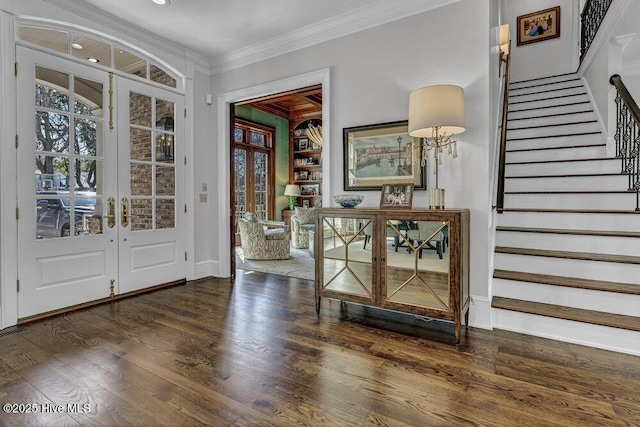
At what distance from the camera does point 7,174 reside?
268 centimetres

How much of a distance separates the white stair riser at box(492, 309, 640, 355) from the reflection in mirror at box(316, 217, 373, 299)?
1.10m

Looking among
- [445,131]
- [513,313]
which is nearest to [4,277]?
[445,131]

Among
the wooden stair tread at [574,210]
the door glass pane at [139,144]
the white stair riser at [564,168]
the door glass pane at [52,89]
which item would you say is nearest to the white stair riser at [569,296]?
the wooden stair tread at [574,210]

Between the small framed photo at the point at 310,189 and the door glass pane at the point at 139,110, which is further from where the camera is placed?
the small framed photo at the point at 310,189

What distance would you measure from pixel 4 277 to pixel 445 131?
3.84 m

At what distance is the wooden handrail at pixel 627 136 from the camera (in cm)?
299

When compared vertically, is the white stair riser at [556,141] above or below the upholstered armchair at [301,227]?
above

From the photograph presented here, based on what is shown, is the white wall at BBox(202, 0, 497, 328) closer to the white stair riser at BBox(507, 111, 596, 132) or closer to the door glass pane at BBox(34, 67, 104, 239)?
the door glass pane at BBox(34, 67, 104, 239)

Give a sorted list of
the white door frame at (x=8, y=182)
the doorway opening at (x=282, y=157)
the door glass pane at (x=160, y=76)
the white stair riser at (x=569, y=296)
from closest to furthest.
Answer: the white stair riser at (x=569, y=296)
the white door frame at (x=8, y=182)
the door glass pane at (x=160, y=76)
the doorway opening at (x=282, y=157)

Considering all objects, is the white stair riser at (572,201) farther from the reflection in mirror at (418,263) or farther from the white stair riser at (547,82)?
the white stair riser at (547,82)

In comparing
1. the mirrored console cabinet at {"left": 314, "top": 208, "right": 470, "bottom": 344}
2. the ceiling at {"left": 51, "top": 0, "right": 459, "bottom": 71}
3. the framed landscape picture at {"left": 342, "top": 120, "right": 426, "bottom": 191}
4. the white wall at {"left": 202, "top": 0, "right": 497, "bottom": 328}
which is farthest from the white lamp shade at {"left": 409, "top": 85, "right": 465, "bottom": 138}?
the ceiling at {"left": 51, "top": 0, "right": 459, "bottom": 71}

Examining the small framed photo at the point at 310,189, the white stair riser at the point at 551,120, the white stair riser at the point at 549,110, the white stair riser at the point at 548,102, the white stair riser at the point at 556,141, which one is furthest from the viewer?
the small framed photo at the point at 310,189

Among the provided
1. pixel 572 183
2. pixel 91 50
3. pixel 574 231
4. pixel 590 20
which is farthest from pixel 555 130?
pixel 91 50

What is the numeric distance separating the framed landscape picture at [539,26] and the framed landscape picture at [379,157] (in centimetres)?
568
